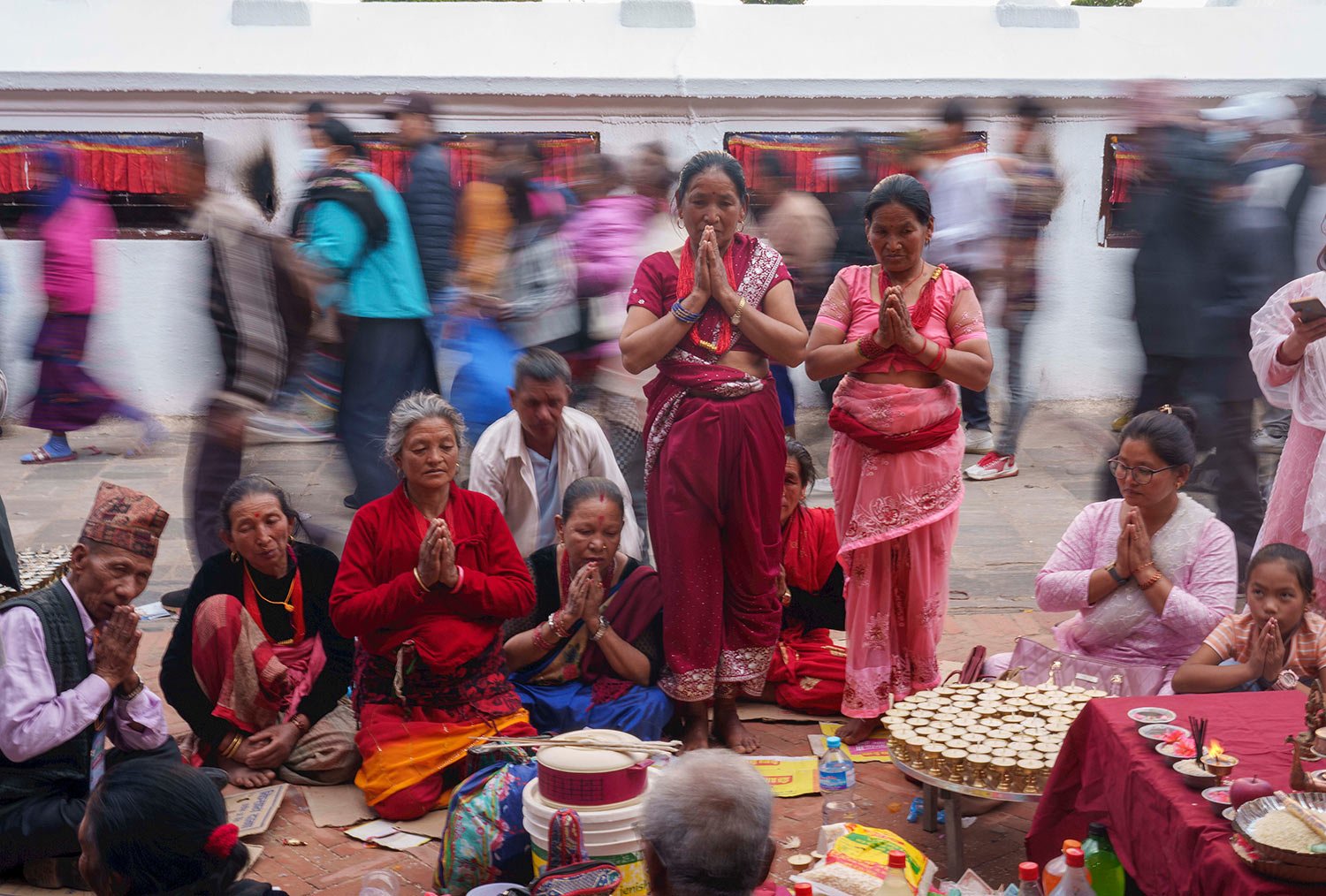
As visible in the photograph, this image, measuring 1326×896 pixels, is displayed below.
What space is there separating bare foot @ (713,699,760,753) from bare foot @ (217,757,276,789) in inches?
62.1

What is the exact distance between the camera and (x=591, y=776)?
11.6 ft

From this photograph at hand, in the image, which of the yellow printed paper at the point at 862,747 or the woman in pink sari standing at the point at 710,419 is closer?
the woman in pink sari standing at the point at 710,419

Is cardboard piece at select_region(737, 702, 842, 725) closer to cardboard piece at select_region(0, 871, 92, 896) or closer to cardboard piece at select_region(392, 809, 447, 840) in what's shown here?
cardboard piece at select_region(392, 809, 447, 840)

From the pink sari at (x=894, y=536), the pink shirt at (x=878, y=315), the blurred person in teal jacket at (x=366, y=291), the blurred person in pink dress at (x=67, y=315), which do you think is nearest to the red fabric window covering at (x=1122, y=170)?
the blurred person in teal jacket at (x=366, y=291)

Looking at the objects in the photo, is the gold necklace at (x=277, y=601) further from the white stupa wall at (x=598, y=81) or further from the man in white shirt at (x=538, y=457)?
the white stupa wall at (x=598, y=81)

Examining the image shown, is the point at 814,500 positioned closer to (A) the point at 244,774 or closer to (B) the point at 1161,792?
(A) the point at 244,774

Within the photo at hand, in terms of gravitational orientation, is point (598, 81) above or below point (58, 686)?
above

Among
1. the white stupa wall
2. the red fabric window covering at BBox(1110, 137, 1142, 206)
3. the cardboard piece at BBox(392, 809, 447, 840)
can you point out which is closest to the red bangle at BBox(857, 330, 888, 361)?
the cardboard piece at BBox(392, 809, 447, 840)

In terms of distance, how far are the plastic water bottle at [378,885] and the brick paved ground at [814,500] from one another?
345 millimetres

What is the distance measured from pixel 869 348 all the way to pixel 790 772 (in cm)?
149

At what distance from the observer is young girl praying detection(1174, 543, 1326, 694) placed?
4.13 metres

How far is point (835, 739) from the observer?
15.0 feet

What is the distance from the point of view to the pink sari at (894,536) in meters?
4.84

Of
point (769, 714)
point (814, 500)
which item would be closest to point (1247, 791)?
point (769, 714)
